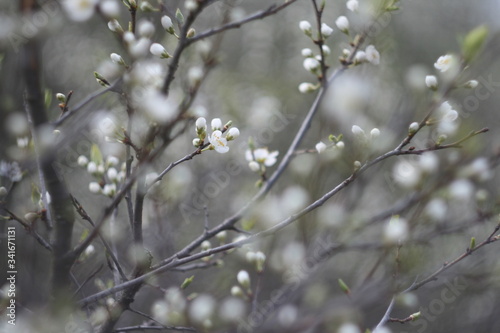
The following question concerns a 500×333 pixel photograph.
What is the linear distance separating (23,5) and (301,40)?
5.91 meters

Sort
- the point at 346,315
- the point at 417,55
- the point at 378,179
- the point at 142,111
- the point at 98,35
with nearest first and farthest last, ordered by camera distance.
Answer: the point at 142,111 → the point at 346,315 → the point at 378,179 → the point at 98,35 → the point at 417,55

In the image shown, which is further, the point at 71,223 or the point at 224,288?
the point at 224,288

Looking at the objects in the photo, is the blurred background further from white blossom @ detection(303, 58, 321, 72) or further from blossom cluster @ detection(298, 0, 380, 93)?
white blossom @ detection(303, 58, 321, 72)

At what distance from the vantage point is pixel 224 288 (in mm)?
2131

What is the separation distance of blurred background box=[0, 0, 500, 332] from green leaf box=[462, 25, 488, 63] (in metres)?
0.43

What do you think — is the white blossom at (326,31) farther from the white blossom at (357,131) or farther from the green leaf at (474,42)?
the green leaf at (474,42)

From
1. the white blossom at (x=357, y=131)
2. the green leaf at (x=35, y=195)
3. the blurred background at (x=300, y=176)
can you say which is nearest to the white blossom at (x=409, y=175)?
the blurred background at (x=300, y=176)

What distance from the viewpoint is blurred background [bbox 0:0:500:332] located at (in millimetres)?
1739

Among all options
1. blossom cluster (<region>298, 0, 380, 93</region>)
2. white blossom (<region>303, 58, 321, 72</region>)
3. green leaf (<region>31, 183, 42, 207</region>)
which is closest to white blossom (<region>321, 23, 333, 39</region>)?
blossom cluster (<region>298, 0, 380, 93</region>)

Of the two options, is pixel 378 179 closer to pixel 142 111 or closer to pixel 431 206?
pixel 431 206

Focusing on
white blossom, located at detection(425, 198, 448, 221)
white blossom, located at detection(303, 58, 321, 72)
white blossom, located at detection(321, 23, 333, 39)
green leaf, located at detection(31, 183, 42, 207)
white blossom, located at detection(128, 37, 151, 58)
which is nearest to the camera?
white blossom, located at detection(128, 37, 151, 58)

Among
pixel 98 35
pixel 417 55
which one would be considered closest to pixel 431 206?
pixel 417 55

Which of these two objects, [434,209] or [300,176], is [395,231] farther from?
[300,176]

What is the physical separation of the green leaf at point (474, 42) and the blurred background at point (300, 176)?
1.41 ft
